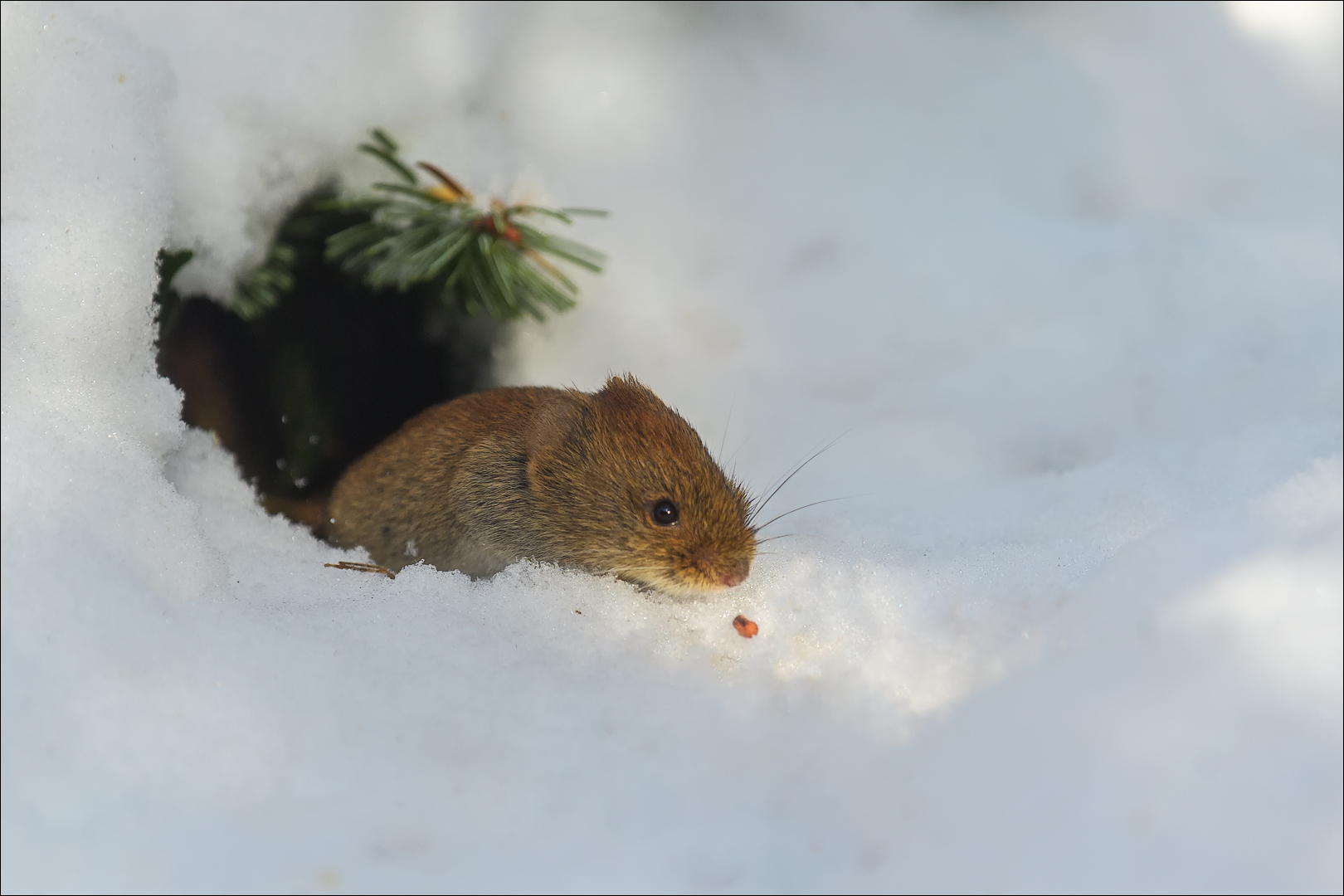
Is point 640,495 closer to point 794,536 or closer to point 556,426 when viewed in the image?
point 556,426

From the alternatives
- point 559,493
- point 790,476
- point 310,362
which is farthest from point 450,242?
point 790,476

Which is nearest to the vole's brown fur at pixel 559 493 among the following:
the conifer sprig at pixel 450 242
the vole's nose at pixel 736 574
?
the vole's nose at pixel 736 574

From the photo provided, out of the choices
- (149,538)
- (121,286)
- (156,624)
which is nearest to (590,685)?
(156,624)

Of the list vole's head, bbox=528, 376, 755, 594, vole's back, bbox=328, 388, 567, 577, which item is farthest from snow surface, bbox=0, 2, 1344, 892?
vole's back, bbox=328, 388, 567, 577

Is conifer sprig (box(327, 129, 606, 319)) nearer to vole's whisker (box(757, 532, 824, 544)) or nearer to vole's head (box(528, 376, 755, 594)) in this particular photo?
vole's head (box(528, 376, 755, 594))

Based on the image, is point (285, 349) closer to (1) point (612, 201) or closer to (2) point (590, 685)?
(1) point (612, 201)
